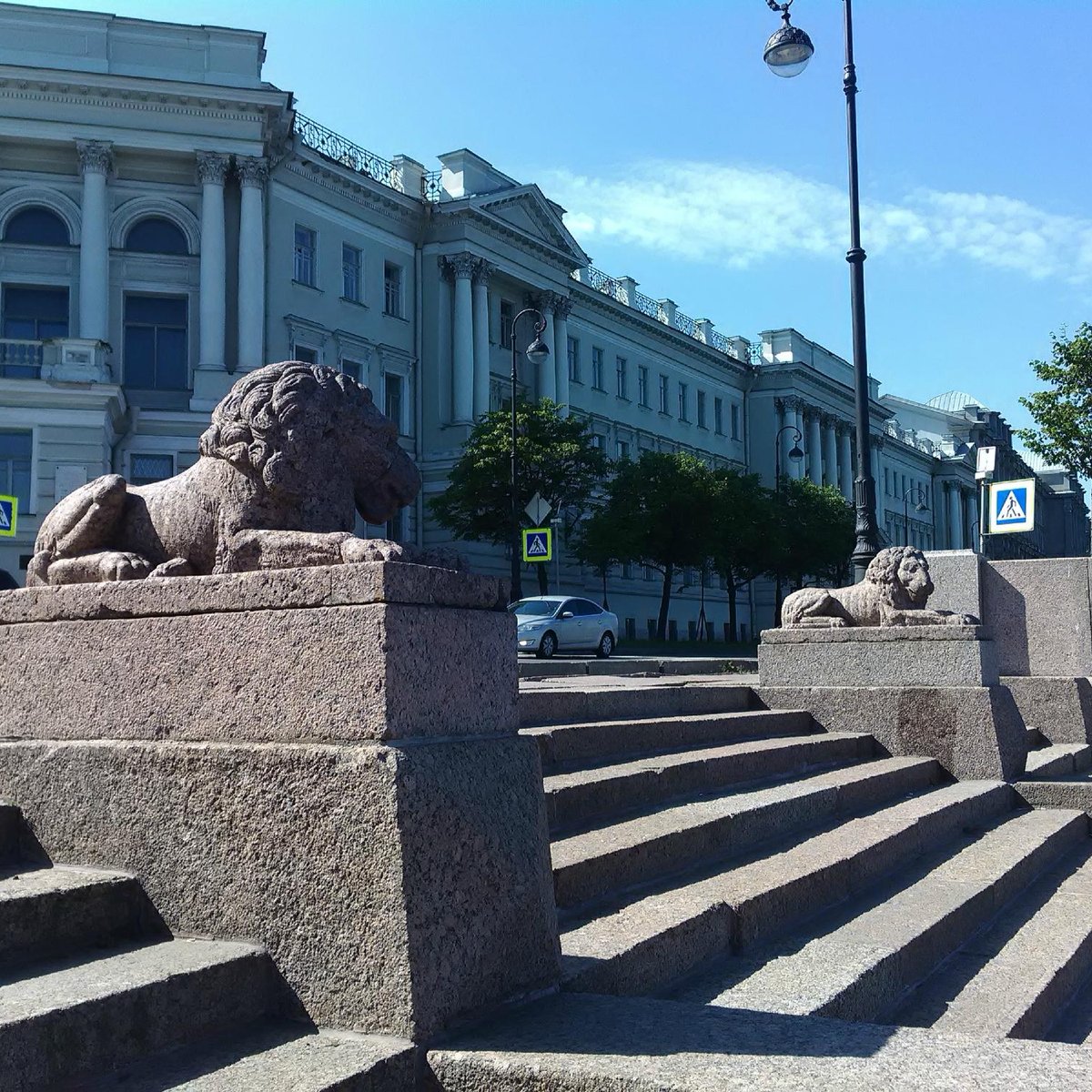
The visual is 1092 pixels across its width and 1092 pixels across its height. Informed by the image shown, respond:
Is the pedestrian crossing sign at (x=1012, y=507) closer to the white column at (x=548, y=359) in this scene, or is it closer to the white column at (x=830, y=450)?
the white column at (x=548, y=359)

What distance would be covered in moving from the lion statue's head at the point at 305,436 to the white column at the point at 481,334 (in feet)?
137

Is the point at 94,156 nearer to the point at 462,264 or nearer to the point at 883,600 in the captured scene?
the point at 462,264

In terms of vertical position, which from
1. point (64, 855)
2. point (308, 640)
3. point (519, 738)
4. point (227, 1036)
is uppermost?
point (308, 640)

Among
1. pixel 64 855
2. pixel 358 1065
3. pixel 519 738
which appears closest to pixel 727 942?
pixel 519 738

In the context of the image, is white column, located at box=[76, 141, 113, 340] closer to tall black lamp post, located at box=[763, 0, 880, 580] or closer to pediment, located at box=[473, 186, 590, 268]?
pediment, located at box=[473, 186, 590, 268]

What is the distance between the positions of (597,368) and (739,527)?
14455 mm

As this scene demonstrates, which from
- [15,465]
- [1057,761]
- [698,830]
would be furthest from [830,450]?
[698,830]

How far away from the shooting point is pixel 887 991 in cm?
429

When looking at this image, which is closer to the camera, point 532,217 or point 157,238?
point 157,238

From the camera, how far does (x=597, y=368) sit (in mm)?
56156

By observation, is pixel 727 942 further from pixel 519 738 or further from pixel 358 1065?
pixel 358 1065

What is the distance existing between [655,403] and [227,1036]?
5844 centimetres

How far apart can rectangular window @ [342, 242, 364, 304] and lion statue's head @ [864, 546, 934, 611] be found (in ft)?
113

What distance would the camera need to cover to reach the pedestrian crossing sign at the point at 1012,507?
15.6 meters
